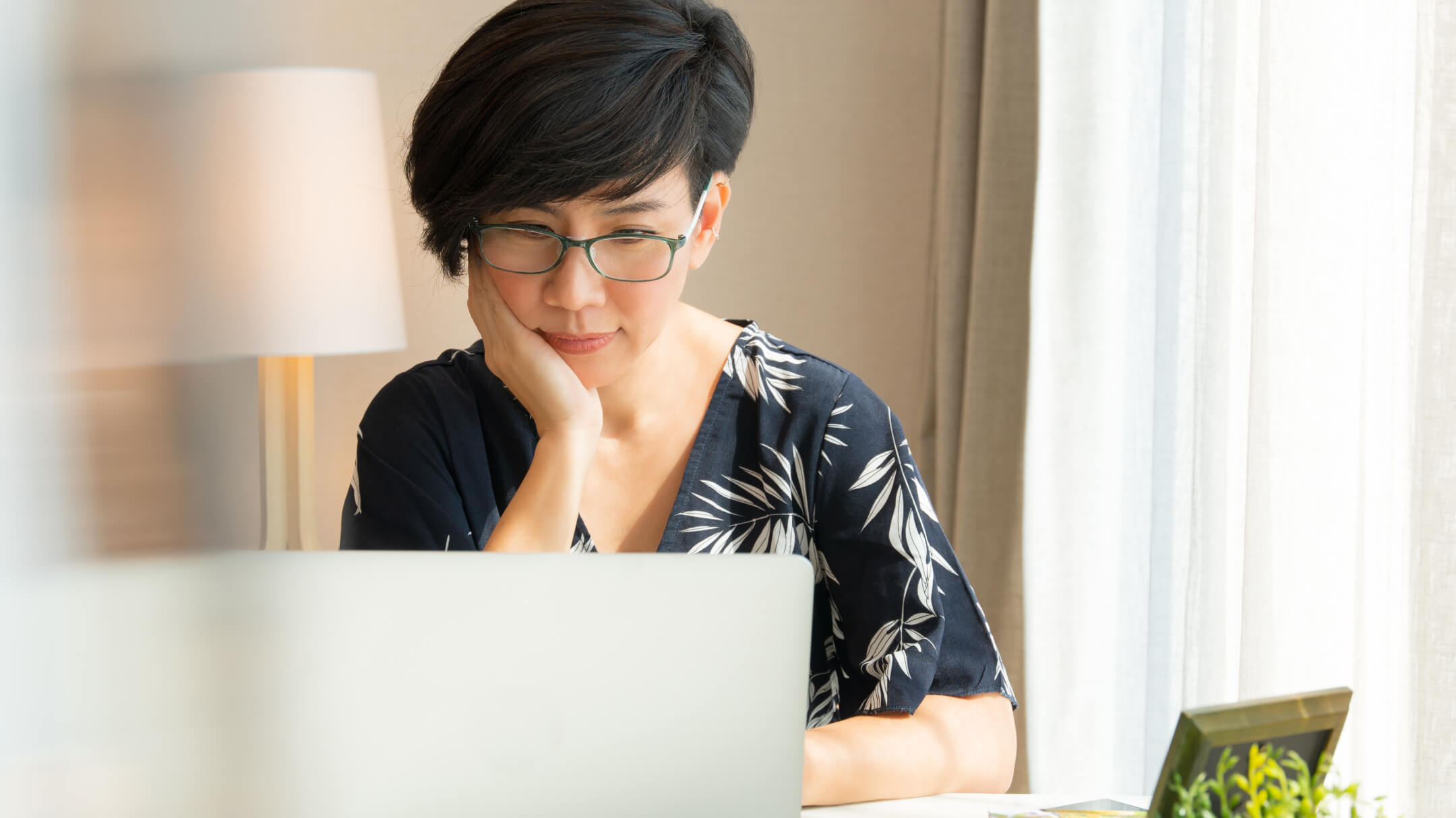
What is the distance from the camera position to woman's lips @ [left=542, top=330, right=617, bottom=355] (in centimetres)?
115

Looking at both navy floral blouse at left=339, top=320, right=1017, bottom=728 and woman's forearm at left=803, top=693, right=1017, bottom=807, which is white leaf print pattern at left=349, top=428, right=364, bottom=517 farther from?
woman's forearm at left=803, top=693, right=1017, bottom=807

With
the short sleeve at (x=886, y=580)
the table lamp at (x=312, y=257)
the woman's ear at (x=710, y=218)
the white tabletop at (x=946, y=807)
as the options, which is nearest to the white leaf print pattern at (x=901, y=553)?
the short sleeve at (x=886, y=580)

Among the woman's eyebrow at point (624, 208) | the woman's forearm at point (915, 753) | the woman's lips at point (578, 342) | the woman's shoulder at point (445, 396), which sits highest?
the woman's eyebrow at point (624, 208)

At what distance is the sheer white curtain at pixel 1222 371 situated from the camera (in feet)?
3.85

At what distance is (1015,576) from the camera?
6.21 feet

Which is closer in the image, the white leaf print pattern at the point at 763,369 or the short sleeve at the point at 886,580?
the short sleeve at the point at 886,580

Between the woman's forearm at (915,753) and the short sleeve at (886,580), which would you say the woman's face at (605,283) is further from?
the woman's forearm at (915,753)

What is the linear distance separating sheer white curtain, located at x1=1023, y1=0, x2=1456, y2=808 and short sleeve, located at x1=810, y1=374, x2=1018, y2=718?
1.38 ft

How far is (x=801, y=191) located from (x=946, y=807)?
1686 millimetres

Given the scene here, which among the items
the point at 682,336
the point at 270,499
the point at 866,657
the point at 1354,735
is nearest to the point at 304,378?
the point at 270,499

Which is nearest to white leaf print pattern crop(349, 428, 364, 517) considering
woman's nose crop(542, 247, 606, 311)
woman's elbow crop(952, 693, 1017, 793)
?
woman's nose crop(542, 247, 606, 311)

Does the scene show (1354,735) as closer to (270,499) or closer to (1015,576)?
(1015,576)

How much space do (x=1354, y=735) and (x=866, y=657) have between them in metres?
0.52

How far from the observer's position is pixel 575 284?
42.2 inches
